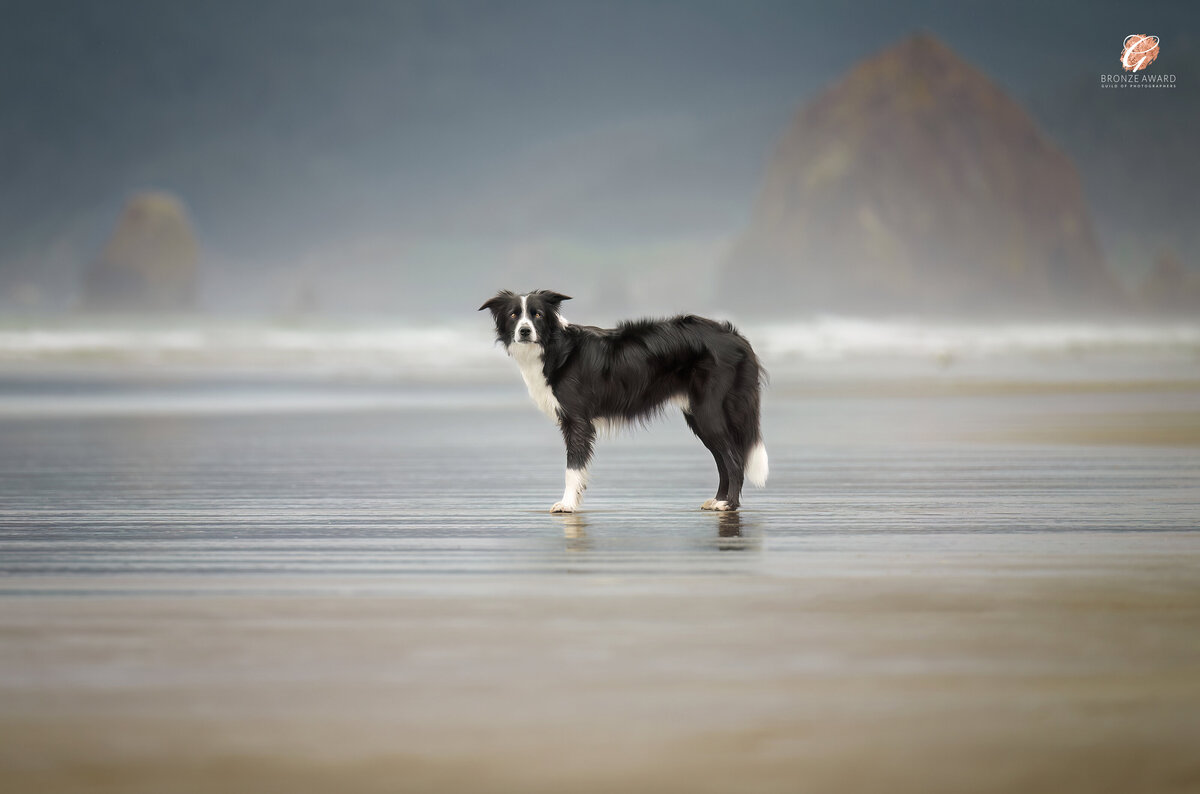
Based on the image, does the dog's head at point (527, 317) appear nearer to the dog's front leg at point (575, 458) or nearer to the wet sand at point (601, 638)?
the dog's front leg at point (575, 458)

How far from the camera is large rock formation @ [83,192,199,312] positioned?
65.4 metres

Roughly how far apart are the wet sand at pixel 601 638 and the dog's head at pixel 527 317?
976 mm

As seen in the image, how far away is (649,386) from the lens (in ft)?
23.2

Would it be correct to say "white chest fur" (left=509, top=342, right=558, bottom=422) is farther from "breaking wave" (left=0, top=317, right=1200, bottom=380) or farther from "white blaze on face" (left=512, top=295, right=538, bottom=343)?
"breaking wave" (left=0, top=317, right=1200, bottom=380)

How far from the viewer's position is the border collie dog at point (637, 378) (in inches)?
271

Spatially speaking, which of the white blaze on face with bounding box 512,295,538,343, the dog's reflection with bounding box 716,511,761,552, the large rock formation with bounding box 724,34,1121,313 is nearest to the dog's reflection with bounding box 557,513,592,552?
the dog's reflection with bounding box 716,511,761,552

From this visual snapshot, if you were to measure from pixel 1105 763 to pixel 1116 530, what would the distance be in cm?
341

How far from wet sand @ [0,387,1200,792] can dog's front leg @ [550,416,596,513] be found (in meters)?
Result: 0.24

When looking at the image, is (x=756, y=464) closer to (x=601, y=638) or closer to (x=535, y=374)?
(x=535, y=374)

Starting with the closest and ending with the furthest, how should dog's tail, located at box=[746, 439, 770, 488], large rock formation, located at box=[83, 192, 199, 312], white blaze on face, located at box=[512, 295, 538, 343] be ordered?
white blaze on face, located at box=[512, 295, 538, 343]
dog's tail, located at box=[746, 439, 770, 488]
large rock formation, located at box=[83, 192, 199, 312]

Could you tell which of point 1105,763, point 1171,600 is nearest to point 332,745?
point 1105,763

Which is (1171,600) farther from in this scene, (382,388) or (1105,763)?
(382,388)

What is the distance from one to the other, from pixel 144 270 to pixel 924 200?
74.1 m

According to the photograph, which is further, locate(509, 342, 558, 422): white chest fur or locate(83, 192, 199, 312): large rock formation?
locate(83, 192, 199, 312): large rock formation
